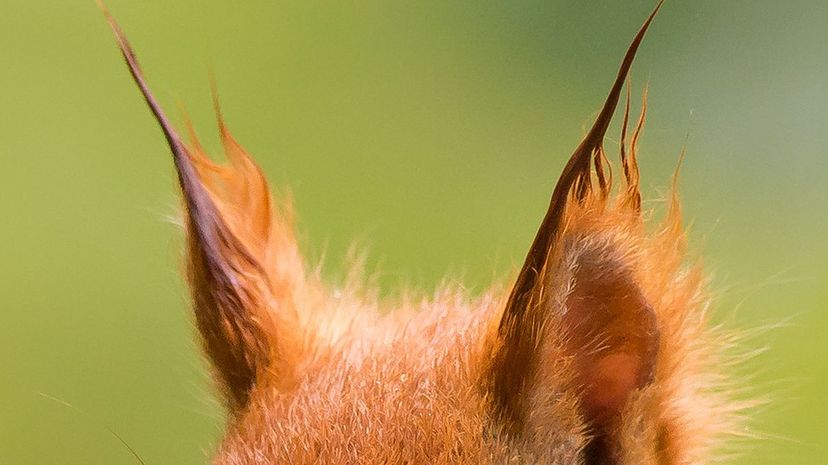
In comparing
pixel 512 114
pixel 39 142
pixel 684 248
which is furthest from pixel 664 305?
pixel 39 142

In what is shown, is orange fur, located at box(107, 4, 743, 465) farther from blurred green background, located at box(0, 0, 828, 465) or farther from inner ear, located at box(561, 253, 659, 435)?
blurred green background, located at box(0, 0, 828, 465)

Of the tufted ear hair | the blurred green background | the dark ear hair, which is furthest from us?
A: the blurred green background

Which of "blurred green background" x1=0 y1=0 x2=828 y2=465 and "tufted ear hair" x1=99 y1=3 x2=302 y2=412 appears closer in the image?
"tufted ear hair" x1=99 y1=3 x2=302 y2=412

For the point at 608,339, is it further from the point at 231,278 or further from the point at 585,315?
the point at 231,278

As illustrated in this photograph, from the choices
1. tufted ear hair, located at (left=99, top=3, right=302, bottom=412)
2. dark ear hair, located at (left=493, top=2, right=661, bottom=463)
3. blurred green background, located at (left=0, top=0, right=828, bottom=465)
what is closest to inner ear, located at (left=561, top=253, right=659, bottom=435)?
dark ear hair, located at (left=493, top=2, right=661, bottom=463)

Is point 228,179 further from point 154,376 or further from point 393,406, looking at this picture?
point 154,376

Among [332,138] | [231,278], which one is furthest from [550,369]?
[332,138]

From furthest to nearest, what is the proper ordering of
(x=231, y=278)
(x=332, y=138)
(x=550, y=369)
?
(x=332, y=138)
(x=231, y=278)
(x=550, y=369)
